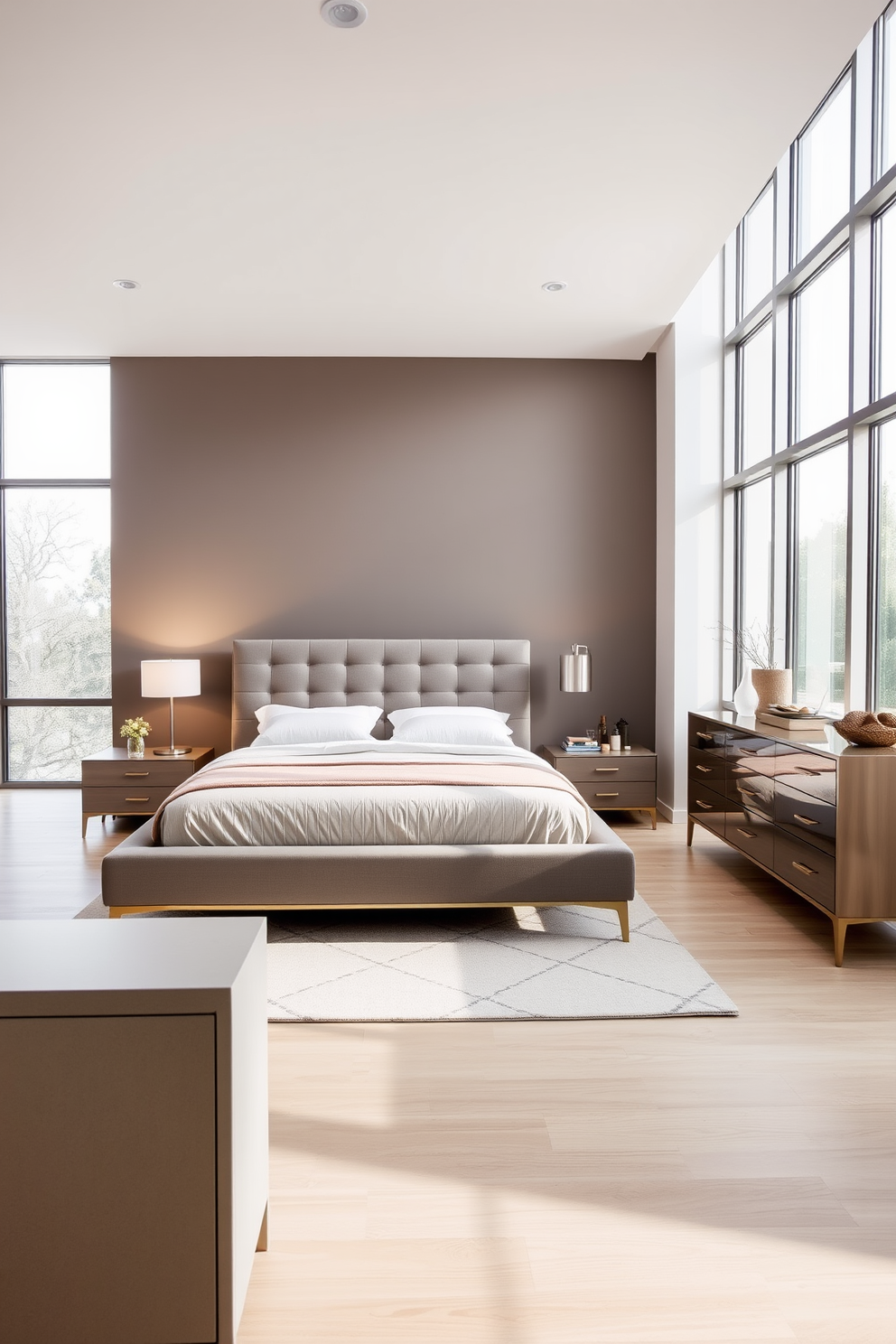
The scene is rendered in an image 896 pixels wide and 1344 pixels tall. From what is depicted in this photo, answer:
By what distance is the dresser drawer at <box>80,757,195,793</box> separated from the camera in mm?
4797

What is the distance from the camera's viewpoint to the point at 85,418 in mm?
5828

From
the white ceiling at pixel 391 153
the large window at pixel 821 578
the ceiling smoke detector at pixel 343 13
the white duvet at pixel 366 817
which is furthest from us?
the large window at pixel 821 578

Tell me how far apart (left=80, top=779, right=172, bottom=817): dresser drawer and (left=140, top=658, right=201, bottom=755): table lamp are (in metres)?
0.26

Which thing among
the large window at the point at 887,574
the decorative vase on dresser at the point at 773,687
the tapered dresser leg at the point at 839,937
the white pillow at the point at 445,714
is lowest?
the tapered dresser leg at the point at 839,937

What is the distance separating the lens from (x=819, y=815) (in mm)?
3055

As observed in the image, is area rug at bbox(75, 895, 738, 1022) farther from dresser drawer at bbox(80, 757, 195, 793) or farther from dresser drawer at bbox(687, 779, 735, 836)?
dresser drawer at bbox(80, 757, 195, 793)

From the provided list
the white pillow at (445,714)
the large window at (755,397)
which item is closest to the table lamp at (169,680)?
the white pillow at (445,714)

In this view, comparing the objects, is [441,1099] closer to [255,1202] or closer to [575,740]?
[255,1202]

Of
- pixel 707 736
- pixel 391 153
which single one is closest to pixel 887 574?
pixel 707 736

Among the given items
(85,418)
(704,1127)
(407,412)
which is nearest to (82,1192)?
(704,1127)

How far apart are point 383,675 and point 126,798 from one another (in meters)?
1.63

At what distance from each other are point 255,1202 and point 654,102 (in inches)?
129

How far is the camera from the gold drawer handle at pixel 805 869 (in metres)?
3.11

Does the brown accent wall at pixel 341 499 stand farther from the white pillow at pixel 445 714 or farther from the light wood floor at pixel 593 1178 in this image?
the light wood floor at pixel 593 1178
